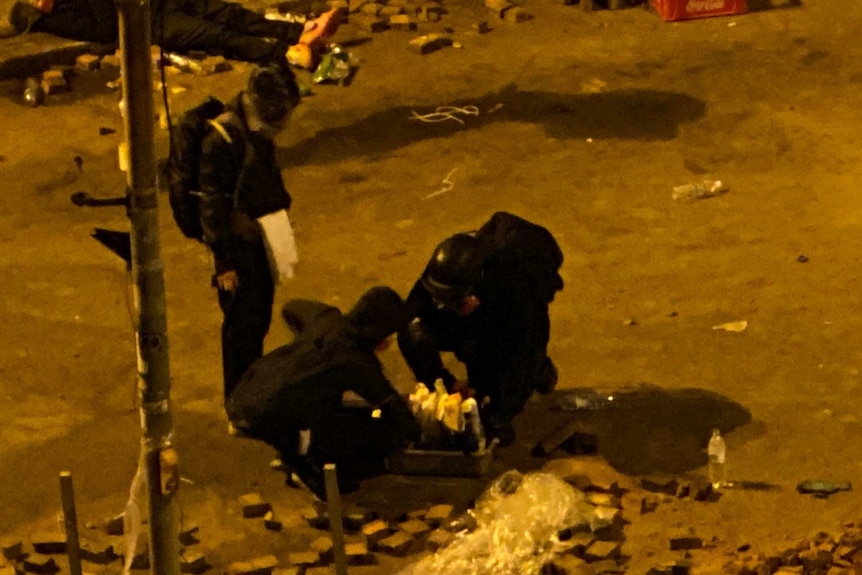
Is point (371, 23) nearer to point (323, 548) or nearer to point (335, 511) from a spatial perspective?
point (323, 548)

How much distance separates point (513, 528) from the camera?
275 inches

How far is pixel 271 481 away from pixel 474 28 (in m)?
7.02

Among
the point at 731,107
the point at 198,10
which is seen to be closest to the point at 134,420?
the point at 198,10

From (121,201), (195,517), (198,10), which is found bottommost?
(195,517)

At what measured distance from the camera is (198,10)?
12.0 m

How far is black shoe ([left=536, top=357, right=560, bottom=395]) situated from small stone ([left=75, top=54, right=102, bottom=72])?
6.53 meters

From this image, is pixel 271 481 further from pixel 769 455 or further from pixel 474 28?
pixel 474 28

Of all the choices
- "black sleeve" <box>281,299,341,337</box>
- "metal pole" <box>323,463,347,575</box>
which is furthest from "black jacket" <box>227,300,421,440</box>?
"metal pole" <box>323,463,347,575</box>

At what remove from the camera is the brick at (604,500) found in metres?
7.16

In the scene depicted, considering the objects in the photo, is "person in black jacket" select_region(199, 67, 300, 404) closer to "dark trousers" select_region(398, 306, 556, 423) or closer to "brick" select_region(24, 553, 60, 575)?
"dark trousers" select_region(398, 306, 556, 423)

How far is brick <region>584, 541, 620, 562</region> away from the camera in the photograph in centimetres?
675

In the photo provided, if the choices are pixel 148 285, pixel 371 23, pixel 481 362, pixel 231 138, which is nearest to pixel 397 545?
pixel 481 362

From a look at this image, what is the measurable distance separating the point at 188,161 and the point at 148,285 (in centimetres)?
243

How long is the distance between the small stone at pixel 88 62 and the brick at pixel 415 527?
727 cm
